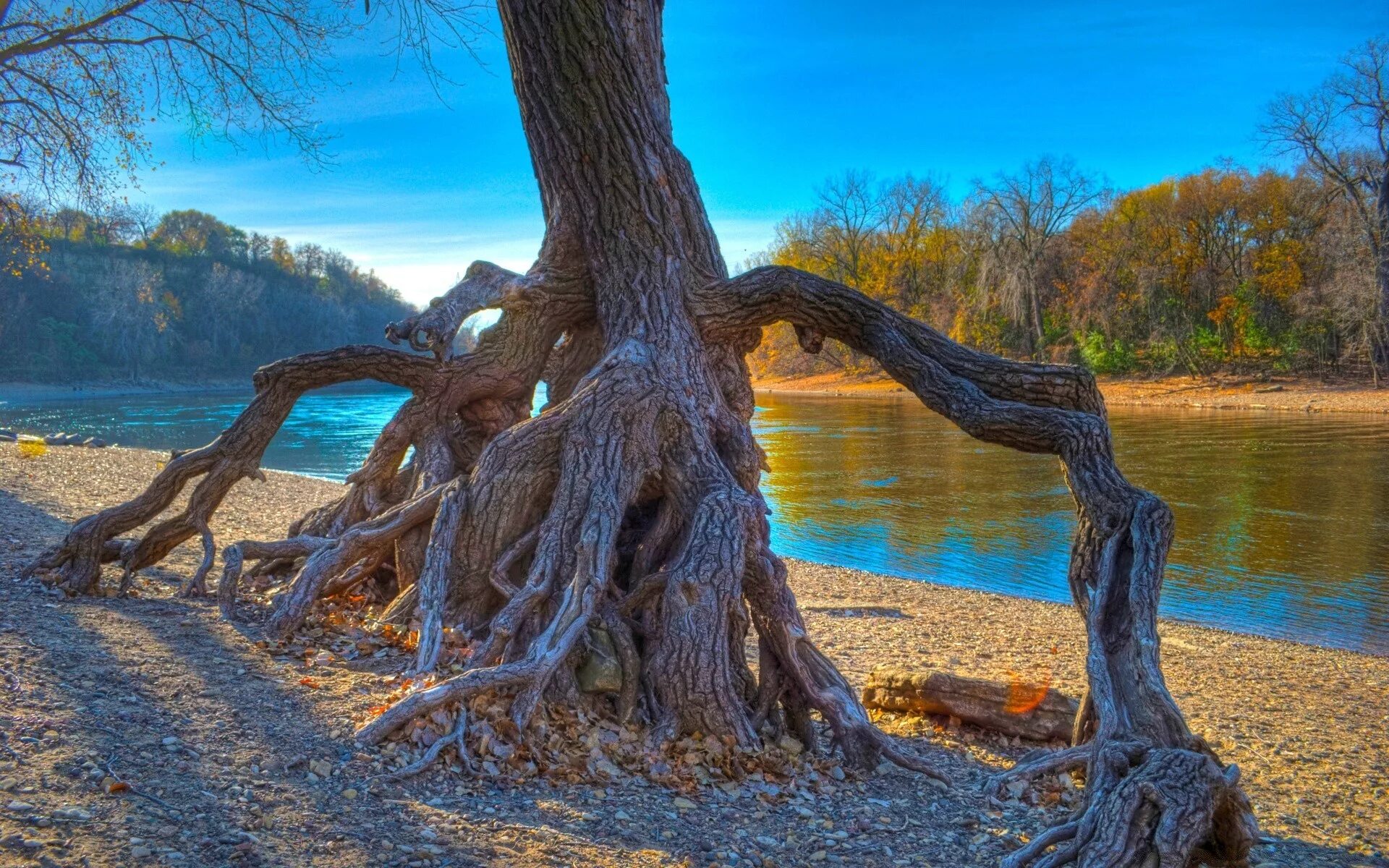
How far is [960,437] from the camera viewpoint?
32656mm

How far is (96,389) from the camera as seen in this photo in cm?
6794

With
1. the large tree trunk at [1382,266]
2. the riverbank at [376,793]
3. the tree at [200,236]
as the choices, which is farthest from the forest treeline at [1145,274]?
the tree at [200,236]

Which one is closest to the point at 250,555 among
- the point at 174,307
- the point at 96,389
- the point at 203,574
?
the point at 203,574

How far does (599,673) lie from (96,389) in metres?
75.8

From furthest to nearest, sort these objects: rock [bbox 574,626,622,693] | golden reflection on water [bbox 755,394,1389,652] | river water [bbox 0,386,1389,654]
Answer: river water [bbox 0,386,1389,654] < golden reflection on water [bbox 755,394,1389,652] < rock [bbox 574,626,622,693]

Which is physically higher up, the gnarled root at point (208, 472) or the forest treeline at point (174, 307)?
the forest treeline at point (174, 307)

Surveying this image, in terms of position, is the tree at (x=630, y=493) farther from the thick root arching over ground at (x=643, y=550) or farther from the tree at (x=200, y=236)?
the tree at (x=200, y=236)

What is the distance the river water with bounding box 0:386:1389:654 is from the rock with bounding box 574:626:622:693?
888 centimetres

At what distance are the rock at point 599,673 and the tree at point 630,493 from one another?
0.06 ft

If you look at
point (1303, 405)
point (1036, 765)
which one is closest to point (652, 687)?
point (1036, 765)

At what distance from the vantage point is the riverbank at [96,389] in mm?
60812

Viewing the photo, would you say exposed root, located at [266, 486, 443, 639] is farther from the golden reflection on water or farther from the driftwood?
the golden reflection on water

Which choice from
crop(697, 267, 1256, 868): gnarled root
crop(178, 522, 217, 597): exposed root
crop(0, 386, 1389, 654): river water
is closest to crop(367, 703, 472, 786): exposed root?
crop(697, 267, 1256, 868): gnarled root

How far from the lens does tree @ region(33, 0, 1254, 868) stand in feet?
14.4
